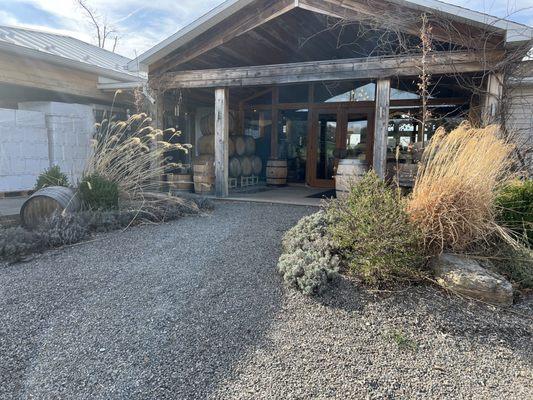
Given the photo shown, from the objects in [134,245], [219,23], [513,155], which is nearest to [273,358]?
[134,245]

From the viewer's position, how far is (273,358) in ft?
6.48

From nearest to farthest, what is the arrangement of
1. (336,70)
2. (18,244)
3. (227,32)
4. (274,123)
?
(18,244) < (336,70) < (227,32) < (274,123)

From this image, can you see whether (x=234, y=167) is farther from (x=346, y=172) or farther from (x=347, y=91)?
(x=347, y=91)

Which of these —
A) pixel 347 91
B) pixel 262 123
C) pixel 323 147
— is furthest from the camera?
pixel 262 123

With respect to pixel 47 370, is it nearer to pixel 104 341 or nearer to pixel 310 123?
pixel 104 341

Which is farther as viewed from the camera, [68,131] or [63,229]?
[68,131]

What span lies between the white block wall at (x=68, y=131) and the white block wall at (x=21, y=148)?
0.15 metres

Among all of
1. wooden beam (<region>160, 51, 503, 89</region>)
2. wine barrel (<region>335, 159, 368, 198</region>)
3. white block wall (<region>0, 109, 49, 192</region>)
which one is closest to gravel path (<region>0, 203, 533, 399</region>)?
wine barrel (<region>335, 159, 368, 198</region>)

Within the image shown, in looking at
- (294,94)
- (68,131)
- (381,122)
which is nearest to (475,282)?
(381,122)

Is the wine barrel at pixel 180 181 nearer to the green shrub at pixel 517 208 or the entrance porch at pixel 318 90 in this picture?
the entrance porch at pixel 318 90

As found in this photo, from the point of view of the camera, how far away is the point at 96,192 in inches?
189

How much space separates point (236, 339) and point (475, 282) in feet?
5.67

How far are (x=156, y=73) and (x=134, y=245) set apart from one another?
175 inches

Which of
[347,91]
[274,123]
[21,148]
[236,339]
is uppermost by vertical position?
[347,91]
